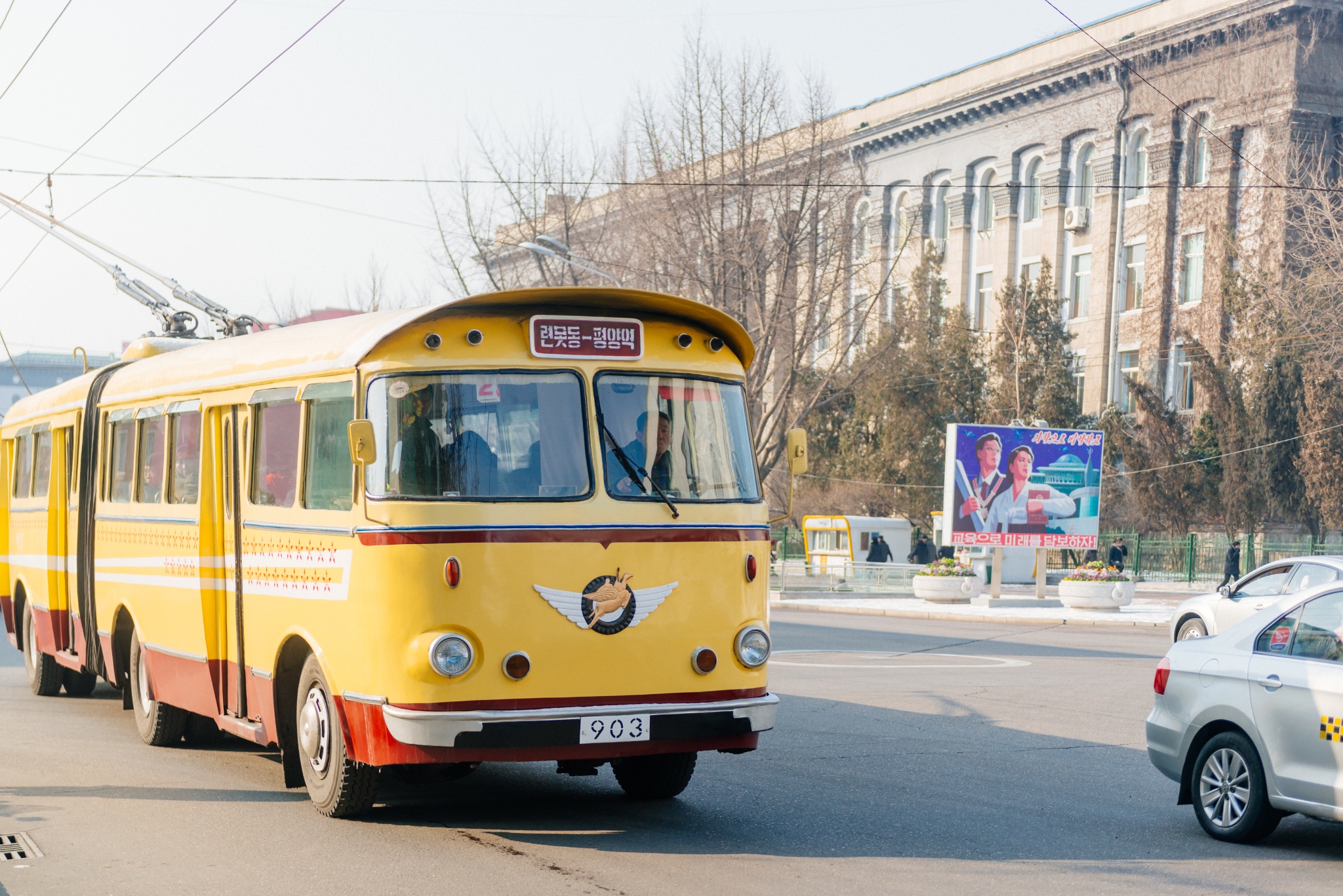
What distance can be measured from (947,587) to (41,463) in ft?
77.4

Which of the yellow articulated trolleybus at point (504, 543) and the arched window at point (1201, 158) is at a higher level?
the arched window at point (1201, 158)

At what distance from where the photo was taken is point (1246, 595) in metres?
18.5

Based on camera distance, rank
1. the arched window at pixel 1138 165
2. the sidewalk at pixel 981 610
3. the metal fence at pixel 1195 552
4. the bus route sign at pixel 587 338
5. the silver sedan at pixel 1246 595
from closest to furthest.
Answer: the bus route sign at pixel 587 338 < the silver sedan at pixel 1246 595 < the sidewalk at pixel 981 610 < the metal fence at pixel 1195 552 < the arched window at pixel 1138 165

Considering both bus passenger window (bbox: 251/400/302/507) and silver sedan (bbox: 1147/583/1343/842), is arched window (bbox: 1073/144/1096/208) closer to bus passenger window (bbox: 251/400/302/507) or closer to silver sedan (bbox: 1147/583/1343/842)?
silver sedan (bbox: 1147/583/1343/842)

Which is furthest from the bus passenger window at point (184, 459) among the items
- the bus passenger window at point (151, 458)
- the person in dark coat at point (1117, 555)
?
the person in dark coat at point (1117, 555)

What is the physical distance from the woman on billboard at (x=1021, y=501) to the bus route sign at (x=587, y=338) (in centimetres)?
2738

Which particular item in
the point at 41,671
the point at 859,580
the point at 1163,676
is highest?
the point at 1163,676

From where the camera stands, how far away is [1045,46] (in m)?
52.2

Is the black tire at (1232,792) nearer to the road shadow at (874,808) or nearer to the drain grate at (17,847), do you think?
the road shadow at (874,808)

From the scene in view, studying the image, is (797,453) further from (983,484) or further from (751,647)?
(983,484)

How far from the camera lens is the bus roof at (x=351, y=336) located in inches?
313

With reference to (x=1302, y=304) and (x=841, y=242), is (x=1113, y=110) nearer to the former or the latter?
(x=1302, y=304)

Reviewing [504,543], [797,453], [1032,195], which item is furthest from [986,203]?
[504,543]

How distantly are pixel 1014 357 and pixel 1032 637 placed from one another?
1009 inches
